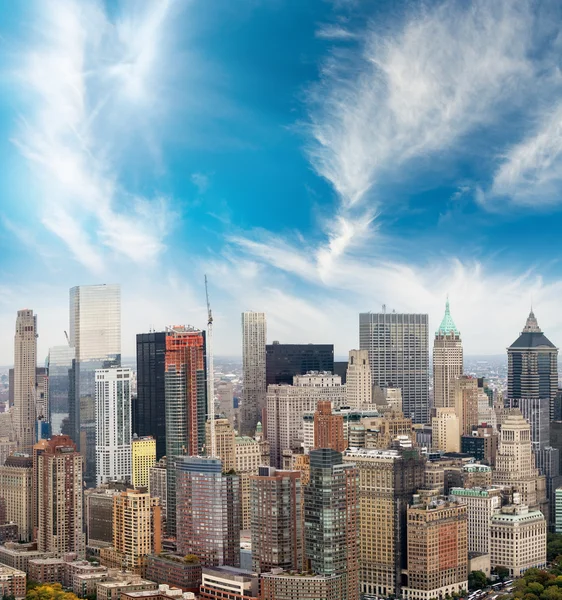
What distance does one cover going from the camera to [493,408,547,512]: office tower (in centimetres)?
1728

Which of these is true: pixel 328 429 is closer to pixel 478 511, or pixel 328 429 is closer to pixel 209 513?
pixel 478 511

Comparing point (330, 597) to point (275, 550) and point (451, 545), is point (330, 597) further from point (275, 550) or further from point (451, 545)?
point (451, 545)

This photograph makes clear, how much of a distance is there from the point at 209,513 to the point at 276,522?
1161 mm

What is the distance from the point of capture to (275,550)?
12.7m

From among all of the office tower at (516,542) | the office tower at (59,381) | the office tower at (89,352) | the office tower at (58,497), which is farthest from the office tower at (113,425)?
the office tower at (516,542)

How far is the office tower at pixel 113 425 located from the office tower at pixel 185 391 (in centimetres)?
145

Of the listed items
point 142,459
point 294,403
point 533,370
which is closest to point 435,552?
point 142,459

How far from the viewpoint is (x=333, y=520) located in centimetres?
1253

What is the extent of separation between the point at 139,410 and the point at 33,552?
18.4ft

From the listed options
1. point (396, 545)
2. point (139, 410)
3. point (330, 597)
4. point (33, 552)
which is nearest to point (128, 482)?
point (139, 410)

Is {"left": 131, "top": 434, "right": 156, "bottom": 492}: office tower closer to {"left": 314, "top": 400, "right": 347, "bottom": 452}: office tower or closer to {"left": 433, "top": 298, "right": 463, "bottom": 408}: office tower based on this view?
{"left": 314, "top": 400, "right": 347, "bottom": 452}: office tower

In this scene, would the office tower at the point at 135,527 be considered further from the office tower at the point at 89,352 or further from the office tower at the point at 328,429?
the office tower at the point at 89,352

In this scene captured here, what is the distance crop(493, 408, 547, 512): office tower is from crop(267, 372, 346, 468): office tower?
3198mm

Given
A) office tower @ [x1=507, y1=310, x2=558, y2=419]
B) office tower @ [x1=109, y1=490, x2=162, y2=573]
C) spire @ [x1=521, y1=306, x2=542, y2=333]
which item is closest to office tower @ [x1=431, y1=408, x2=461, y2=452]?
office tower @ [x1=507, y1=310, x2=558, y2=419]
